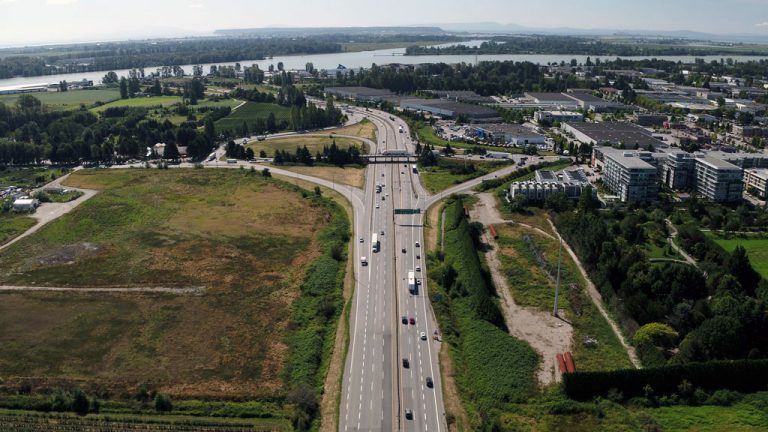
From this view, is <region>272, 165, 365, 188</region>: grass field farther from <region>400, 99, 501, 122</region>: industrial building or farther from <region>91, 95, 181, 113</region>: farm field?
<region>91, 95, 181, 113</region>: farm field

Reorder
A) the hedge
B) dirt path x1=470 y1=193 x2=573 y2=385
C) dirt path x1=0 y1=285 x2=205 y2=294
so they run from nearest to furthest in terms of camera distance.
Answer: the hedge, dirt path x1=470 y1=193 x2=573 y2=385, dirt path x1=0 y1=285 x2=205 y2=294

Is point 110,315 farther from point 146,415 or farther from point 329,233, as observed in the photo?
point 329,233

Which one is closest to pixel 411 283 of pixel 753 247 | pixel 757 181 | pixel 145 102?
pixel 753 247

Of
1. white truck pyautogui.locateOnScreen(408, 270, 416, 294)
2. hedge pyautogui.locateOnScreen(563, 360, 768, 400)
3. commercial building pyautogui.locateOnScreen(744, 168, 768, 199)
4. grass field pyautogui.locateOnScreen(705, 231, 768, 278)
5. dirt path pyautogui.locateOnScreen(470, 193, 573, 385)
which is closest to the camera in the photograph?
hedge pyautogui.locateOnScreen(563, 360, 768, 400)

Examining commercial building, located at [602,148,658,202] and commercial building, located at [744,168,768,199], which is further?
commercial building, located at [744,168,768,199]

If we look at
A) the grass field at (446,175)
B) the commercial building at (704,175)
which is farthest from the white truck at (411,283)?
the commercial building at (704,175)

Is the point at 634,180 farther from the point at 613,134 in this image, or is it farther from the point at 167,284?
the point at 167,284

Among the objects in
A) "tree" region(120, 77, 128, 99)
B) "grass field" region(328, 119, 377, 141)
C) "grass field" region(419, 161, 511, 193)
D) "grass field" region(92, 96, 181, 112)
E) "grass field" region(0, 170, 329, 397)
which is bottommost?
"grass field" region(0, 170, 329, 397)

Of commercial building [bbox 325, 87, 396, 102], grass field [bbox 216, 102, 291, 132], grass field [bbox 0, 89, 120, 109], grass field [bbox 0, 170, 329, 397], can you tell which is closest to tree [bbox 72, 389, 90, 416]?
grass field [bbox 0, 170, 329, 397]
